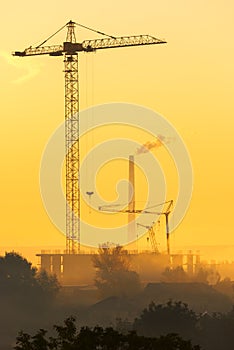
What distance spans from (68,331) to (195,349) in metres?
9.95

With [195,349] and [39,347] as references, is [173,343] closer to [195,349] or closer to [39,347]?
[195,349]

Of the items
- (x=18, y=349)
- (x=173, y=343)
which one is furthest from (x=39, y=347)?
(x=173, y=343)

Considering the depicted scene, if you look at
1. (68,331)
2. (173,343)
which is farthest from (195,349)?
(68,331)

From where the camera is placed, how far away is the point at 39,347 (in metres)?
122

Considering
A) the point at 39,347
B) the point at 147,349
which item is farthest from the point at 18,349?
the point at 147,349

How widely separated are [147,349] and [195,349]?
430 centimetres

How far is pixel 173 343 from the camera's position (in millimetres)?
120500

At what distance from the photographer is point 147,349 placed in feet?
394

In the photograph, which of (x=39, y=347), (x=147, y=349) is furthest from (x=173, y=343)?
(x=39, y=347)

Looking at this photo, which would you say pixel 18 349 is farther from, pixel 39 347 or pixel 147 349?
pixel 147 349

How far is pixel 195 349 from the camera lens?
12225 centimetres

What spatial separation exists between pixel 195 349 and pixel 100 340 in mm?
7514

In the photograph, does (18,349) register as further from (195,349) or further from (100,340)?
(195,349)

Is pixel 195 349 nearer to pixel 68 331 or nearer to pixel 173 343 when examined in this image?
pixel 173 343
